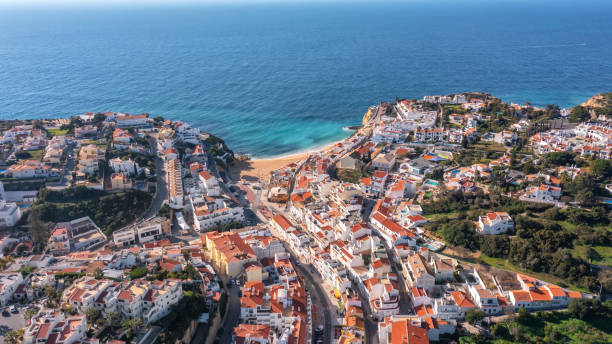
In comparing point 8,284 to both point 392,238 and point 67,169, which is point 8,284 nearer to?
point 67,169

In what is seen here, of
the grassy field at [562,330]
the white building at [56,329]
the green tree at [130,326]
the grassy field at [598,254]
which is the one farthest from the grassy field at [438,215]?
the white building at [56,329]

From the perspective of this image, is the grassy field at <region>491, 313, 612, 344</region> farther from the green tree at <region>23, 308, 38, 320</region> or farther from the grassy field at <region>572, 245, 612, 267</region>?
the green tree at <region>23, 308, 38, 320</region>

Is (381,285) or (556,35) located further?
(556,35)

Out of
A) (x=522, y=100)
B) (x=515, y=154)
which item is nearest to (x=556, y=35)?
(x=522, y=100)

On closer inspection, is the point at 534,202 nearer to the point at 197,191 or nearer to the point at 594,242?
the point at 594,242

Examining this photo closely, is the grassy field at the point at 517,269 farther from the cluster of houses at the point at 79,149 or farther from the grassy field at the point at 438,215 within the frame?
the cluster of houses at the point at 79,149

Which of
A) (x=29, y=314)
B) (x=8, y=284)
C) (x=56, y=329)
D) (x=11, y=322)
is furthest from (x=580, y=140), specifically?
(x=8, y=284)
